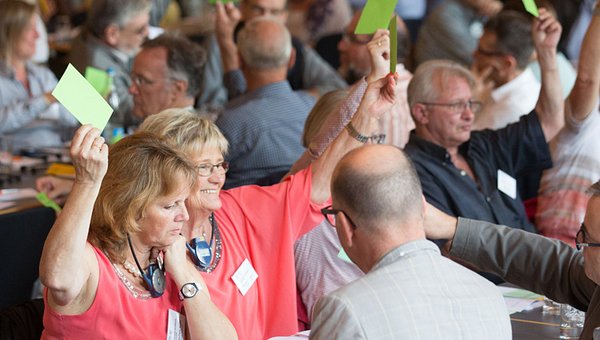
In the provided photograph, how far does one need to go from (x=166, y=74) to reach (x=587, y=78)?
82.5 inches

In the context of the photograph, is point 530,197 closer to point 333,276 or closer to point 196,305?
point 333,276

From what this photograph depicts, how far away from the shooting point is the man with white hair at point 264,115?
4.64 m

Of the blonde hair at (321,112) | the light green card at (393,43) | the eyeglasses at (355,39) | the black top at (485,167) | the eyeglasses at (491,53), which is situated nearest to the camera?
the light green card at (393,43)

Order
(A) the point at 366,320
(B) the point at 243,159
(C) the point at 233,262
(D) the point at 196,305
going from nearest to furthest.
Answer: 1. (A) the point at 366,320
2. (D) the point at 196,305
3. (C) the point at 233,262
4. (B) the point at 243,159

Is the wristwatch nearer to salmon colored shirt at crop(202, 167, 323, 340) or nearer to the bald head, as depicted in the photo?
salmon colored shirt at crop(202, 167, 323, 340)

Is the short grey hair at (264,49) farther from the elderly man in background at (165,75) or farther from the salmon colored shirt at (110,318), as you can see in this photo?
the salmon colored shirt at (110,318)

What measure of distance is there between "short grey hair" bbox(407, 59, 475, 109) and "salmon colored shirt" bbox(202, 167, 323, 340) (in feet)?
4.08

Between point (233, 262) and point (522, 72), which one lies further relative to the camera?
point (522, 72)

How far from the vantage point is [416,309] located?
2.06 meters

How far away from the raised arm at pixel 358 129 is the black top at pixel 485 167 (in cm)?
98

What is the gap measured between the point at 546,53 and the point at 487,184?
65 cm

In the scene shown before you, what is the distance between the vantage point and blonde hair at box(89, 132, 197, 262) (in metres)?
2.63

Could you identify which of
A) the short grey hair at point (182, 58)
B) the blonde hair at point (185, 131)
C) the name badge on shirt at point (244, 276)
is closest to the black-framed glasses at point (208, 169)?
the blonde hair at point (185, 131)

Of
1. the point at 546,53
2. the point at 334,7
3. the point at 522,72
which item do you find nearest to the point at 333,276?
the point at 546,53
